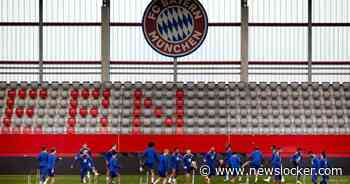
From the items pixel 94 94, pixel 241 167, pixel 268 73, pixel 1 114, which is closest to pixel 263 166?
pixel 241 167

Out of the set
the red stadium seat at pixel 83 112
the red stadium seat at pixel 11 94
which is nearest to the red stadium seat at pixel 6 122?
the red stadium seat at pixel 11 94

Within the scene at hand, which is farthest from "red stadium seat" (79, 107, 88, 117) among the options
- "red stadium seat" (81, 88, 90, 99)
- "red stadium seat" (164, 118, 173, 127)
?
"red stadium seat" (164, 118, 173, 127)

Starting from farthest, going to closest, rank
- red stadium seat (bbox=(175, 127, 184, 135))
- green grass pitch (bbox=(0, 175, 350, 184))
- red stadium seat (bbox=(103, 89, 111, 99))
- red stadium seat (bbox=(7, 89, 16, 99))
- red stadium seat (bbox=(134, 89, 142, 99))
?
red stadium seat (bbox=(134, 89, 142, 99))
red stadium seat (bbox=(7, 89, 16, 99))
red stadium seat (bbox=(103, 89, 111, 99))
red stadium seat (bbox=(175, 127, 184, 135))
green grass pitch (bbox=(0, 175, 350, 184))

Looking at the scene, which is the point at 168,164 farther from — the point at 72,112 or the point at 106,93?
the point at 106,93

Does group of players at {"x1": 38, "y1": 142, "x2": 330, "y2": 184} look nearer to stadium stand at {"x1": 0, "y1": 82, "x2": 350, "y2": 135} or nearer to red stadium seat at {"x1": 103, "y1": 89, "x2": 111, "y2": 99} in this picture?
stadium stand at {"x1": 0, "y1": 82, "x2": 350, "y2": 135}

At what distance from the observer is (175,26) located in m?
51.2

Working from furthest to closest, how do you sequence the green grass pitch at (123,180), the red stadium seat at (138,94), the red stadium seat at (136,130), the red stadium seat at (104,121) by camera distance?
the red stadium seat at (138,94), the red stadium seat at (104,121), the red stadium seat at (136,130), the green grass pitch at (123,180)

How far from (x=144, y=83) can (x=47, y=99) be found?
18.6ft

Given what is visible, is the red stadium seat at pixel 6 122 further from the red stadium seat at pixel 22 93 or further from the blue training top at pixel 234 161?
the blue training top at pixel 234 161

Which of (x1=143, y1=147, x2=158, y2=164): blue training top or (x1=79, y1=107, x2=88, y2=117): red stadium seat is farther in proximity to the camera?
(x1=79, y1=107, x2=88, y2=117): red stadium seat

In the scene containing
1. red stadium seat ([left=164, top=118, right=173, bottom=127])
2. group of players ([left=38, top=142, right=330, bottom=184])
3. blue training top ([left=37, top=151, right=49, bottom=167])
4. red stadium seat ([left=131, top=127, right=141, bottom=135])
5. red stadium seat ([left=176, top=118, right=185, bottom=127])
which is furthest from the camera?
red stadium seat ([left=176, top=118, right=185, bottom=127])

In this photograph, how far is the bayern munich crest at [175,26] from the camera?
1998 inches

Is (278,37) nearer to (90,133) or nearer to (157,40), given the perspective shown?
(157,40)

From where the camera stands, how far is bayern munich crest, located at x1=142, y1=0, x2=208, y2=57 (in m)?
50.8
